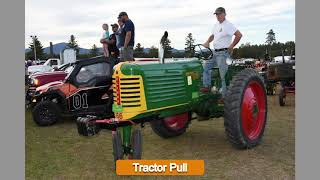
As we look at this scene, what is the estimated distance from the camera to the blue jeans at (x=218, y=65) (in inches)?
230

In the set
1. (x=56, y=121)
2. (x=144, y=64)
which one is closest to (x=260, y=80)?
(x=144, y=64)

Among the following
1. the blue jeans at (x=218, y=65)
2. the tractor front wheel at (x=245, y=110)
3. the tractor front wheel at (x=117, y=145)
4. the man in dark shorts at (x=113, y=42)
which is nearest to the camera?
the tractor front wheel at (x=117, y=145)

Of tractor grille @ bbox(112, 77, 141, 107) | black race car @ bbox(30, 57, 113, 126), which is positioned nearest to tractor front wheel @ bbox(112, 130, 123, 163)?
tractor grille @ bbox(112, 77, 141, 107)

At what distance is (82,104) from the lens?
26.6ft

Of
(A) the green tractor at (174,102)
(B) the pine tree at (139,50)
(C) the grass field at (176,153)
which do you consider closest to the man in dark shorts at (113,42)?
(B) the pine tree at (139,50)

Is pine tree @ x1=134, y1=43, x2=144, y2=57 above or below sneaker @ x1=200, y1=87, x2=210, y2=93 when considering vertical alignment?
above

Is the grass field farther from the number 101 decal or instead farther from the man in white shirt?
the man in white shirt

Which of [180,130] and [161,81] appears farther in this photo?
[180,130]

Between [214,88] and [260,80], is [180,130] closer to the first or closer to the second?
[214,88]

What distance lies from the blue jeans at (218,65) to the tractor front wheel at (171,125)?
79 cm

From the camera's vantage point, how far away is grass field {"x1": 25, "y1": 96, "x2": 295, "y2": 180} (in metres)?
4.77

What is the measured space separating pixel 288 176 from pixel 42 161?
310 cm

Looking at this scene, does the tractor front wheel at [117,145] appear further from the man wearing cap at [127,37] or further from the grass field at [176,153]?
the man wearing cap at [127,37]

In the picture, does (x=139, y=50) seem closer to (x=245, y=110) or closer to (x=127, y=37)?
(x=127, y=37)
